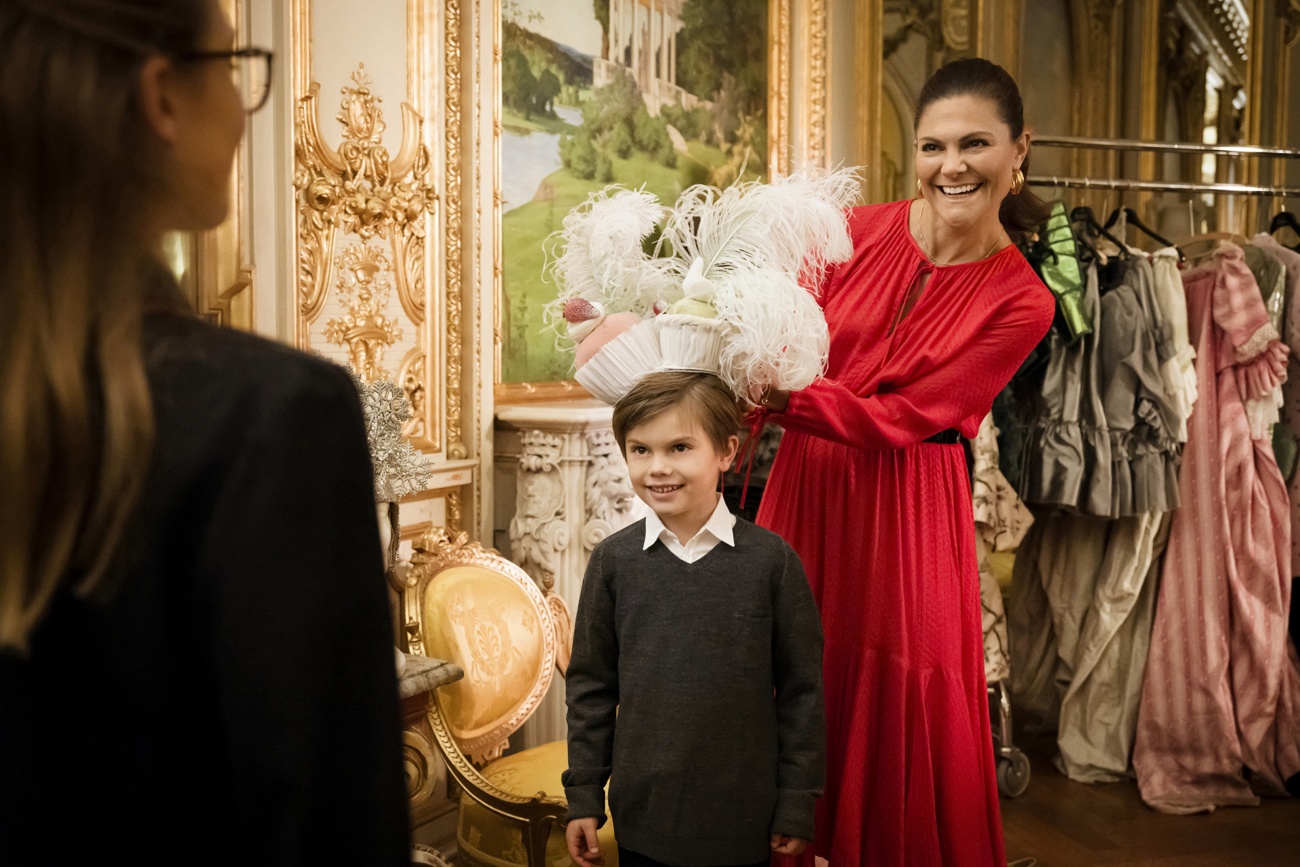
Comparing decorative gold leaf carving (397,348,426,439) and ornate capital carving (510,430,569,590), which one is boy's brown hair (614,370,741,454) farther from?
ornate capital carving (510,430,569,590)

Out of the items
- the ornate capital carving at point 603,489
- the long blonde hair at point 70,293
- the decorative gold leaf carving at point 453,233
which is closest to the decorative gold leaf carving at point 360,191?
the decorative gold leaf carving at point 453,233

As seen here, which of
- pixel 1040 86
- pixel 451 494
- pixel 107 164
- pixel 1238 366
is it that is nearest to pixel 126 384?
pixel 107 164

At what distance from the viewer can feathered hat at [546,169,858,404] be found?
1.67 m

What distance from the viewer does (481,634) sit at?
8.48 feet

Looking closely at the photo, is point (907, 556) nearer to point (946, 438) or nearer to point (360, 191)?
point (946, 438)

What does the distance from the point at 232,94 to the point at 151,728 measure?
365 millimetres

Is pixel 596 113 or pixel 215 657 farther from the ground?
pixel 596 113

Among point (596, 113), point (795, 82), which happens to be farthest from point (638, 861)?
point (795, 82)

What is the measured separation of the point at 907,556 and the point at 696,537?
562 mm

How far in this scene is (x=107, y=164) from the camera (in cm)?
62

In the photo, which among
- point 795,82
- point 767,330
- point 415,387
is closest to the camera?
point 767,330

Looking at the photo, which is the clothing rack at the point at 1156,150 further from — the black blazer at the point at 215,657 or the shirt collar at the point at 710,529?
the black blazer at the point at 215,657

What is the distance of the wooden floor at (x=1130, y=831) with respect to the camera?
10.7 ft

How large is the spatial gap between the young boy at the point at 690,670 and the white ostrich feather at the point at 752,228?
19cm
